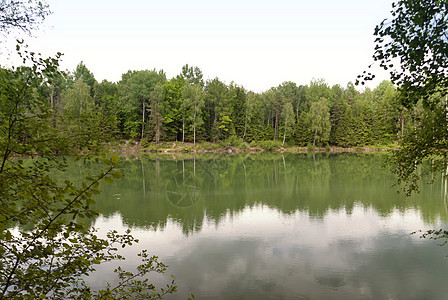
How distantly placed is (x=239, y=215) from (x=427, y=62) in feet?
39.7

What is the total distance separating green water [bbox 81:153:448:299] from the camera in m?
8.51

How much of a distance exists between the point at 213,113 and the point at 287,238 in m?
57.5

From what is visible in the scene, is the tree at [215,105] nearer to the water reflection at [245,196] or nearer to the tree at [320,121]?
the tree at [320,121]

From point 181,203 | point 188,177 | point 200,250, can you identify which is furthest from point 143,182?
point 200,250

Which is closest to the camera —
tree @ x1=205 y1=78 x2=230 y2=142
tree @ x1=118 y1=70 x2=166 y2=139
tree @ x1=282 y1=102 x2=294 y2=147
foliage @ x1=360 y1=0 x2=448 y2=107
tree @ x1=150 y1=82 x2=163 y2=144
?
foliage @ x1=360 y1=0 x2=448 y2=107

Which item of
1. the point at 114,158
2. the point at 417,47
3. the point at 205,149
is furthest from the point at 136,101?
the point at 114,158

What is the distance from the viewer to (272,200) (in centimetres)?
1938

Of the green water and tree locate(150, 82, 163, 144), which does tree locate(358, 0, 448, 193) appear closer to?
the green water

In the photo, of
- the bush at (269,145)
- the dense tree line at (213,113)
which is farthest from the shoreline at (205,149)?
the dense tree line at (213,113)

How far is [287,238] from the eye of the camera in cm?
1238

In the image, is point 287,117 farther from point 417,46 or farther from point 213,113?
point 417,46

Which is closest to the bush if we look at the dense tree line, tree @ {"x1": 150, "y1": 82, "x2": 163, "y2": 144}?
the dense tree line

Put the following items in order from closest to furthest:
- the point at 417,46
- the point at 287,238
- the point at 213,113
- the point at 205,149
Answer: the point at 417,46 < the point at 287,238 < the point at 205,149 < the point at 213,113

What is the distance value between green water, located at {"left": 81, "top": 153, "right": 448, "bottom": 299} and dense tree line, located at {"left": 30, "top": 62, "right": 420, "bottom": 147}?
1532 inches
